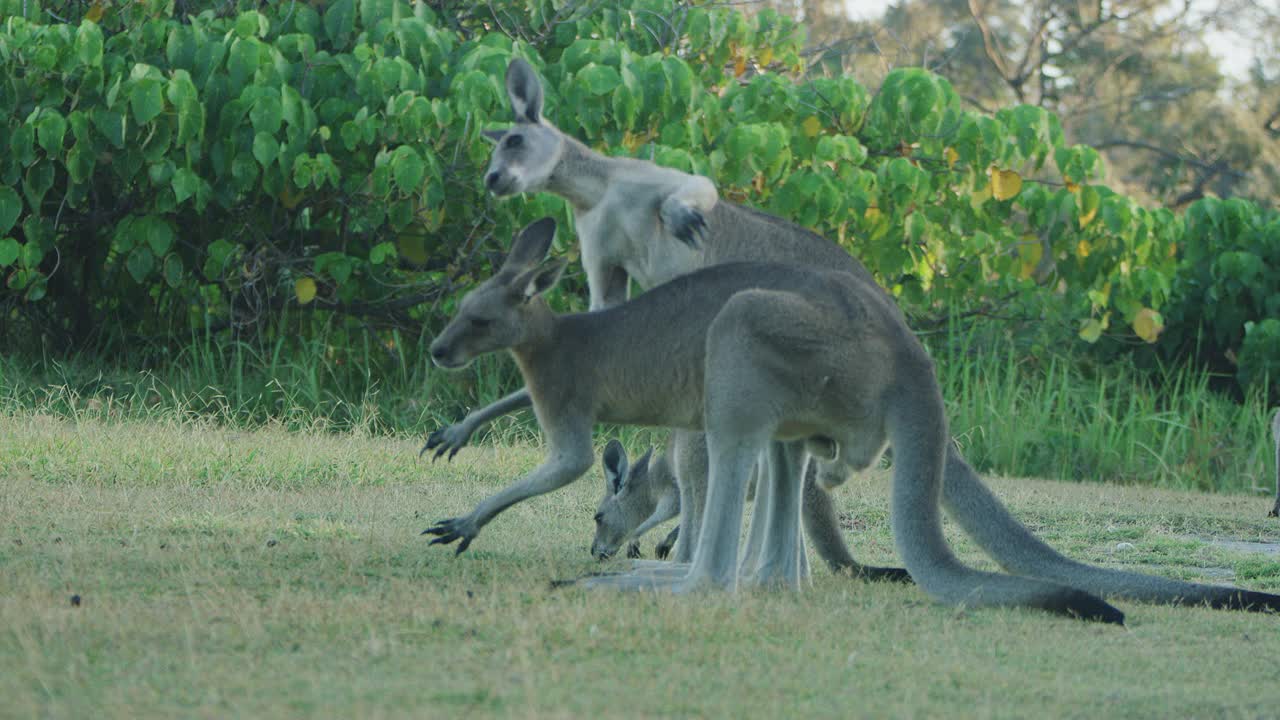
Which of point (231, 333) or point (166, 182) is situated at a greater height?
point (166, 182)

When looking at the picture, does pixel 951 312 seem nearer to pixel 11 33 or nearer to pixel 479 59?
pixel 479 59

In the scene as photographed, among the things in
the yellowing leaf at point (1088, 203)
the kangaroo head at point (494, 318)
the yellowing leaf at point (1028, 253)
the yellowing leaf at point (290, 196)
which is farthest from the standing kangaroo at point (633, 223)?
the yellowing leaf at point (1028, 253)

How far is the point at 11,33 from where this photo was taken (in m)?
7.60

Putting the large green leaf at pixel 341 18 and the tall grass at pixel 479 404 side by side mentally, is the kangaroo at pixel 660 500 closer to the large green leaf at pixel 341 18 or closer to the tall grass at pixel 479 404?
the tall grass at pixel 479 404

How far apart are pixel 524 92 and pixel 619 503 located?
4.83 feet

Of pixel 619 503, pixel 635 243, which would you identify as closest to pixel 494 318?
pixel 635 243

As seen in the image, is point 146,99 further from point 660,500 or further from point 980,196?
point 980,196

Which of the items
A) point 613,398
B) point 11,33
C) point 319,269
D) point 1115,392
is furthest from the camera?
point 1115,392

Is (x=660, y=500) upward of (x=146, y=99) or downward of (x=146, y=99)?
downward

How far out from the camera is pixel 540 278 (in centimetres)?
441

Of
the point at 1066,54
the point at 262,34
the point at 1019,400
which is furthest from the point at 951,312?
the point at 1066,54

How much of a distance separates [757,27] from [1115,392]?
338 centimetres

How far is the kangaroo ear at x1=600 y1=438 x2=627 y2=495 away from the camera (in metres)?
5.32

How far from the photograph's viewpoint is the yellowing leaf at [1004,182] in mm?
8828
